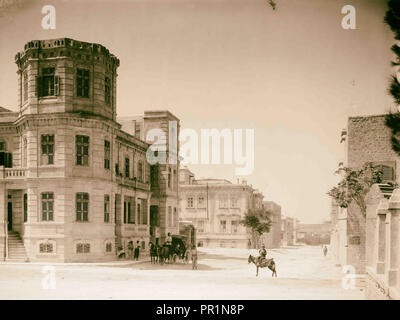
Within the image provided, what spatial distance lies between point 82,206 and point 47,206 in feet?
5.85

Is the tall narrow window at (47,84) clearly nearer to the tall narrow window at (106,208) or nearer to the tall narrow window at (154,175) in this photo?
the tall narrow window at (106,208)

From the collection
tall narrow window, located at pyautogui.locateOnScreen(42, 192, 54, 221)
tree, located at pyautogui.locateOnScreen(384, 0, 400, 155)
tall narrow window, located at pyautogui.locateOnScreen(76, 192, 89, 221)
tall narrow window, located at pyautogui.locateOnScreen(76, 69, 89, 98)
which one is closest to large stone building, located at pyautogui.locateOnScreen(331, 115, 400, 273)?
tree, located at pyautogui.locateOnScreen(384, 0, 400, 155)

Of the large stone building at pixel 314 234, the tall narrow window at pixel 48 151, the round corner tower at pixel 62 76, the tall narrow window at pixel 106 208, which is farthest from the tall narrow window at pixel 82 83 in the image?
the large stone building at pixel 314 234

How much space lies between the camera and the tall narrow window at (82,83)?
2705cm

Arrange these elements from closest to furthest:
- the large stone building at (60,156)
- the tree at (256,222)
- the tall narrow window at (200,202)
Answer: the large stone building at (60,156) < the tree at (256,222) < the tall narrow window at (200,202)

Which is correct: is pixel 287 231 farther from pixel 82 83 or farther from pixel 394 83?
pixel 394 83

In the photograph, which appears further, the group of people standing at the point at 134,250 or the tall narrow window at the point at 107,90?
the tall narrow window at the point at 107,90

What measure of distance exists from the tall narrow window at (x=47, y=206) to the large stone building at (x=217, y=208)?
84.9ft

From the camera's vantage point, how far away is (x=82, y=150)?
27.2 m

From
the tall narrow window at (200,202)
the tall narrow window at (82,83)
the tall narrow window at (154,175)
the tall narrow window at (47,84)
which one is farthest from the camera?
the tall narrow window at (200,202)

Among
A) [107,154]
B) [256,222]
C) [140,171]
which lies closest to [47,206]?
[107,154]

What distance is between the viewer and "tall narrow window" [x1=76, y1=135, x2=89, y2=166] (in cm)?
2708
